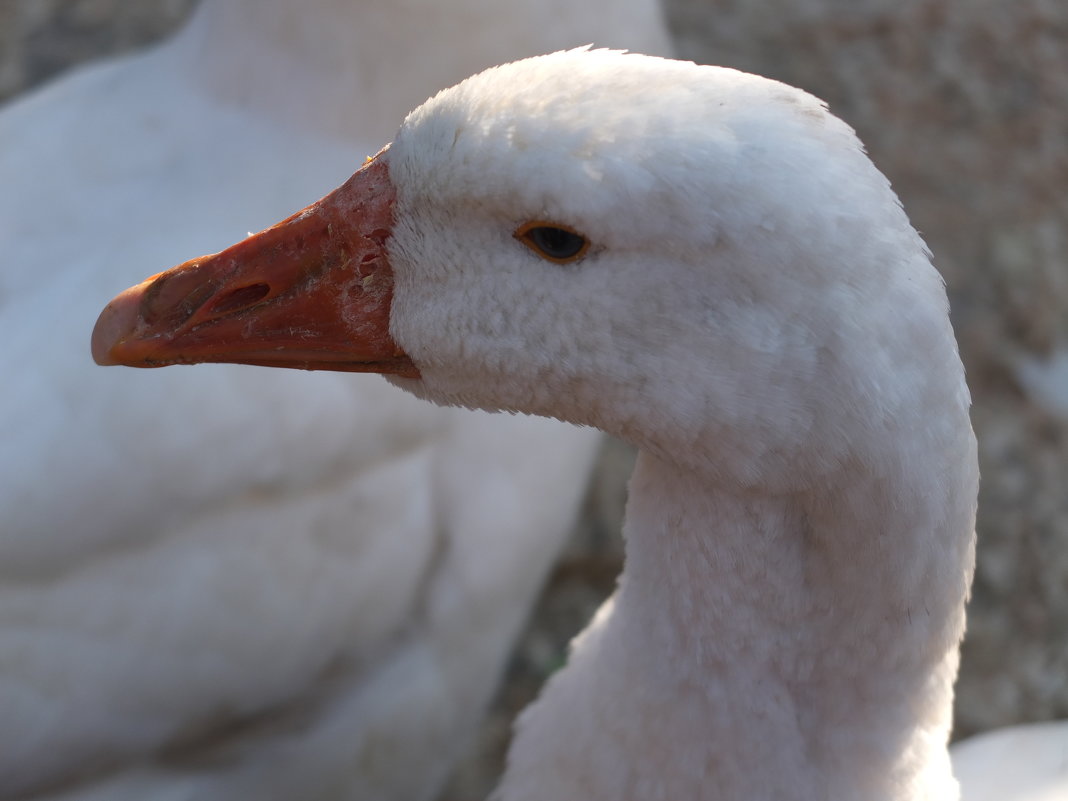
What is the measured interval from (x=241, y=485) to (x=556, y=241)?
1.18 metres

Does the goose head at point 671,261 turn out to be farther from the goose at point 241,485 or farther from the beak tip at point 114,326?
the goose at point 241,485

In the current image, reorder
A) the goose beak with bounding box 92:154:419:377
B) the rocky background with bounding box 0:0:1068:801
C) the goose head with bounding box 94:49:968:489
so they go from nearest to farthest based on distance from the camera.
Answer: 1. the goose head with bounding box 94:49:968:489
2. the goose beak with bounding box 92:154:419:377
3. the rocky background with bounding box 0:0:1068:801

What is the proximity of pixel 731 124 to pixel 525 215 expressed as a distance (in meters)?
0.23

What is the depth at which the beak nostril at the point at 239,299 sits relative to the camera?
1541 mm

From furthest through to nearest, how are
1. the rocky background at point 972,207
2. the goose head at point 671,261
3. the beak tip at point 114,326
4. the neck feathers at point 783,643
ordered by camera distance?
the rocky background at point 972,207, the beak tip at point 114,326, the neck feathers at point 783,643, the goose head at point 671,261

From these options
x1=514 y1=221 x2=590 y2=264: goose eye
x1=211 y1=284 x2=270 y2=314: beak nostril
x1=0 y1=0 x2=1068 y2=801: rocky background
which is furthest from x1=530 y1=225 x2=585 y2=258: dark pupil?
x1=0 y1=0 x2=1068 y2=801: rocky background

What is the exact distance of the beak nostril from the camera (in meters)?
1.54

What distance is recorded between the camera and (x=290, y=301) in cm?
152

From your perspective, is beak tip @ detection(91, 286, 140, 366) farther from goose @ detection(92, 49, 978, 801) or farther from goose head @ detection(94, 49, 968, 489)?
goose head @ detection(94, 49, 968, 489)

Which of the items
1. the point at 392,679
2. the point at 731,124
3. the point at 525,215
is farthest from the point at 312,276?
the point at 392,679

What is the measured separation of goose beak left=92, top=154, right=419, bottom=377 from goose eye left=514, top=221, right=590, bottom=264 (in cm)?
21

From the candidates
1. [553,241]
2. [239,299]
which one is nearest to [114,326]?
[239,299]

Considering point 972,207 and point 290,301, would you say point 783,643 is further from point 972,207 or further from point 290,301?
point 972,207

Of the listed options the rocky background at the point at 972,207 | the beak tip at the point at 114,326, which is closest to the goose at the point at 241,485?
the beak tip at the point at 114,326
